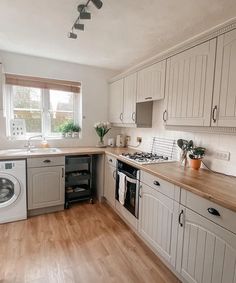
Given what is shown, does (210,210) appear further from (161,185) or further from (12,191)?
(12,191)

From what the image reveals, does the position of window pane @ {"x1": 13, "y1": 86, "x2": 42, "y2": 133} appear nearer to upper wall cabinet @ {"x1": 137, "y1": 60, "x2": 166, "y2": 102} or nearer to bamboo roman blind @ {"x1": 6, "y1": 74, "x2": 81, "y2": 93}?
bamboo roman blind @ {"x1": 6, "y1": 74, "x2": 81, "y2": 93}

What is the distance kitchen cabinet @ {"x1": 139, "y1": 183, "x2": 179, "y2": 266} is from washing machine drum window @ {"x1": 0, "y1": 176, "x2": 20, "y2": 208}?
164 cm

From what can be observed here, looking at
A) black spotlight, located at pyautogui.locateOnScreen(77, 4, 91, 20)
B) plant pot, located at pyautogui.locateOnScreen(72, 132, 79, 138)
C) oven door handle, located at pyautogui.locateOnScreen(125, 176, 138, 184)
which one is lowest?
oven door handle, located at pyautogui.locateOnScreen(125, 176, 138, 184)

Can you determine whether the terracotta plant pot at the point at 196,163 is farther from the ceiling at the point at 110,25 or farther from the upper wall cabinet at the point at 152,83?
the ceiling at the point at 110,25

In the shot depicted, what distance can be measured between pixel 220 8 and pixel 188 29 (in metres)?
0.41

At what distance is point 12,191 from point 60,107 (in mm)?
1569

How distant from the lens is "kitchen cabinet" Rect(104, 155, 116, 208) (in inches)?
108

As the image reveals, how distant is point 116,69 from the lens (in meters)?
3.59

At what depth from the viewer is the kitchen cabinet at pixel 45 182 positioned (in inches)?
102

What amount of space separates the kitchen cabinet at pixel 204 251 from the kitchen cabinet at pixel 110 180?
4.37 feet

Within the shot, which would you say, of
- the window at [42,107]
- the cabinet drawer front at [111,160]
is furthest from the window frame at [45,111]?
the cabinet drawer front at [111,160]

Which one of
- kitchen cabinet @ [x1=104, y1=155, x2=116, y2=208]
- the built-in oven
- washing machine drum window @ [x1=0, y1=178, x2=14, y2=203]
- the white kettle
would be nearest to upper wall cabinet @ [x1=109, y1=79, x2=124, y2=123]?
the white kettle

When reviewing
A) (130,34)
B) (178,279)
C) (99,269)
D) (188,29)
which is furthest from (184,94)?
(99,269)

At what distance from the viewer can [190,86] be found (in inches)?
72.1
